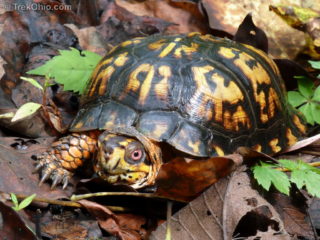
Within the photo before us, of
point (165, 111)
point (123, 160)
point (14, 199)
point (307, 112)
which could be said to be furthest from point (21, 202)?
point (307, 112)

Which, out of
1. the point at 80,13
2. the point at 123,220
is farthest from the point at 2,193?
the point at 80,13

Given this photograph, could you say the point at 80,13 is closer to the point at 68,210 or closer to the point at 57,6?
the point at 57,6

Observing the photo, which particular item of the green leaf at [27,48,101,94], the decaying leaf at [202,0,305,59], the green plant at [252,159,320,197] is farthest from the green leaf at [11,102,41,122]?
the decaying leaf at [202,0,305,59]

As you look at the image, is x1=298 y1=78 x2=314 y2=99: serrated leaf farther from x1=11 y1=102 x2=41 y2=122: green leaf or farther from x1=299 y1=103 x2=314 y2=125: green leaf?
x1=11 y1=102 x2=41 y2=122: green leaf

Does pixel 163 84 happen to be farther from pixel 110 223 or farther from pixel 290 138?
pixel 290 138

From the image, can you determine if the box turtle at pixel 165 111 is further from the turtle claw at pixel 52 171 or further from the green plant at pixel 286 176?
the green plant at pixel 286 176

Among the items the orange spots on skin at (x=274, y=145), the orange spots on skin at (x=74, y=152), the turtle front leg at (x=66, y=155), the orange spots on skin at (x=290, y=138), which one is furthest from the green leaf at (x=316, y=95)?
the orange spots on skin at (x=74, y=152)
